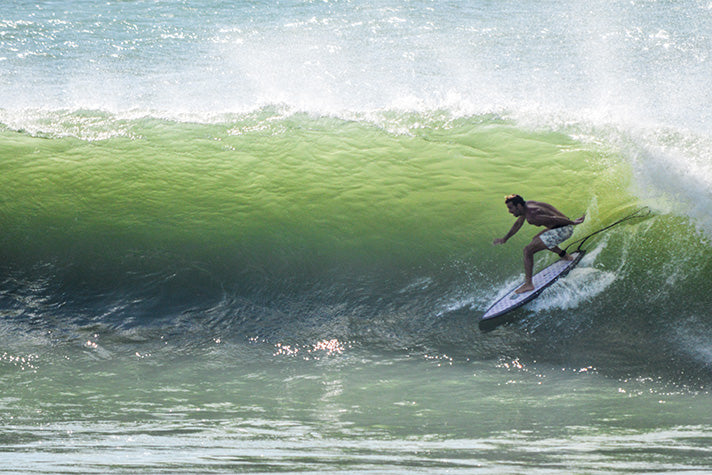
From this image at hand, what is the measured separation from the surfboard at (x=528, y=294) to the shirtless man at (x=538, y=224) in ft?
0.27

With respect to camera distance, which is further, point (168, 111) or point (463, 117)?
point (168, 111)

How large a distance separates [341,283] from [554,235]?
7.36 ft

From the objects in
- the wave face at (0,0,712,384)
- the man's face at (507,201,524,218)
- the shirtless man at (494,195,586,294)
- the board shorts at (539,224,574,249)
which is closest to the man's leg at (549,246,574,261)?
the shirtless man at (494,195,586,294)

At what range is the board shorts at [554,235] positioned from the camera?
21.6 feet

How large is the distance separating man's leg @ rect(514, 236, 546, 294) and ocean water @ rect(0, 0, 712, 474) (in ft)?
1.13

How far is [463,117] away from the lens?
33.4 feet

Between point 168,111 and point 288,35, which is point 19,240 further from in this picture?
point 288,35

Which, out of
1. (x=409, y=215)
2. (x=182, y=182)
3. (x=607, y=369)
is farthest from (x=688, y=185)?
(x=182, y=182)

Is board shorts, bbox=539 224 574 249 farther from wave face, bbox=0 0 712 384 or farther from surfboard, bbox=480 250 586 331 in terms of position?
wave face, bbox=0 0 712 384

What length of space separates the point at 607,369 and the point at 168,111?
8.02 metres

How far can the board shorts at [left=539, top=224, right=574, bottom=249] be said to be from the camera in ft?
21.6

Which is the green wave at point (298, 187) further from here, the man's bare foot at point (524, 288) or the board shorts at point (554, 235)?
the board shorts at point (554, 235)

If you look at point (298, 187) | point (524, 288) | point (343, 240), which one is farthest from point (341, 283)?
point (524, 288)

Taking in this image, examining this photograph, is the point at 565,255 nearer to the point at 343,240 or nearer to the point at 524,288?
the point at 524,288
